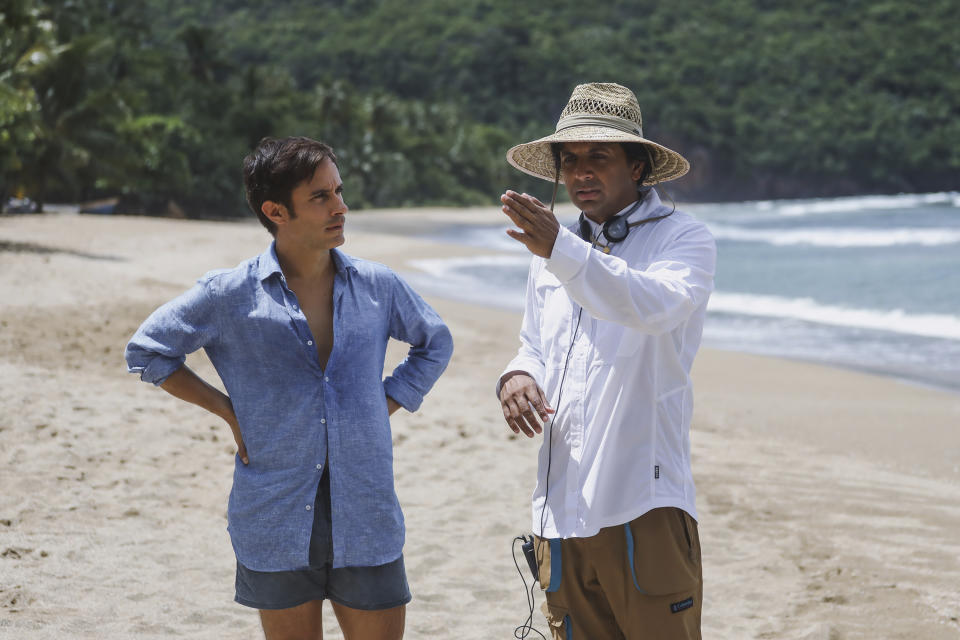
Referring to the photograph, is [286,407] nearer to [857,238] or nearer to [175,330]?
[175,330]

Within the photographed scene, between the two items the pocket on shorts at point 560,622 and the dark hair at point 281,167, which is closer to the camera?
the dark hair at point 281,167

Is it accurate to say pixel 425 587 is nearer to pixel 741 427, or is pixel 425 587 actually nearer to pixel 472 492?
pixel 472 492

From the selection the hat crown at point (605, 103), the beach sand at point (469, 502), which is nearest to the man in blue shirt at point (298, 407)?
the hat crown at point (605, 103)

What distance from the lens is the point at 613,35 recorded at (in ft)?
343

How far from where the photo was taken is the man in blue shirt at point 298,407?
8.01 ft

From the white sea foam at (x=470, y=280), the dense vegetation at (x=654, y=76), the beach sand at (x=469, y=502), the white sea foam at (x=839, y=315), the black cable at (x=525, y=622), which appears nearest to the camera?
the black cable at (x=525, y=622)

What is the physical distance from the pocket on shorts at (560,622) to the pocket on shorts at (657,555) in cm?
23

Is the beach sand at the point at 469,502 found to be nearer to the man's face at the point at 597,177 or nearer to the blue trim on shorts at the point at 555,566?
the blue trim on shorts at the point at 555,566

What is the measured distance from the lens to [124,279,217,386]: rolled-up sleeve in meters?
2.47

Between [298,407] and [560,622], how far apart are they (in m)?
0.84

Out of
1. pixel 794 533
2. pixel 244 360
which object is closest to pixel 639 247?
pixel 244 360

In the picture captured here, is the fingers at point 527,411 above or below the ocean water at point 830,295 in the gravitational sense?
above

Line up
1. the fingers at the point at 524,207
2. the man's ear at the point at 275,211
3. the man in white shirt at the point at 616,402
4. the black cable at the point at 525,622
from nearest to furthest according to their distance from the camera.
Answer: the fingers at the point at 524,207, the man in white shirt at the point at 616,402, the man's ear at the point at 275,211, the black cable at the point at 525,622

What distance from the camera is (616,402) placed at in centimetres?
249
